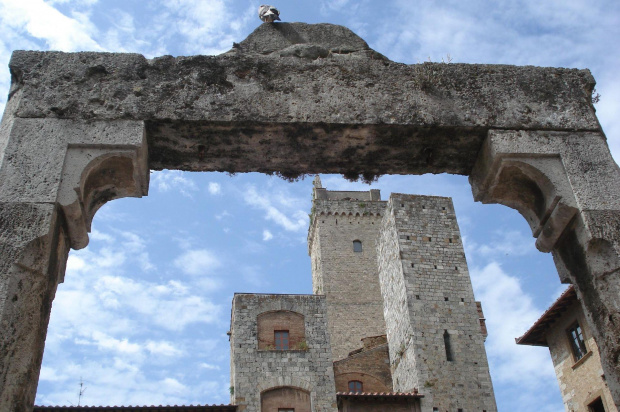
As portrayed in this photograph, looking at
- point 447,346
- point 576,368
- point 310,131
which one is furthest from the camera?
point 447,346

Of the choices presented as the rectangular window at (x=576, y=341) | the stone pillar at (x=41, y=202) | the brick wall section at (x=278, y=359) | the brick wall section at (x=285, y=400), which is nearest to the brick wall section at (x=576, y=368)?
the rectangular window at (x=576, y=341)

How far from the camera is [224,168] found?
17.2ft

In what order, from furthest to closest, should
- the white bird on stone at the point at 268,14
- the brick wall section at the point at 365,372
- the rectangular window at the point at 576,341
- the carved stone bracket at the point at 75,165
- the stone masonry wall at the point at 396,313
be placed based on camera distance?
the brick wall section at the point at 365,372, the stone masonry wall at the point at 396,313, the rectangular window at the point at 576,341, the white bird on stone at the point at 268,14, the carved stone bracket at the point at 75,165

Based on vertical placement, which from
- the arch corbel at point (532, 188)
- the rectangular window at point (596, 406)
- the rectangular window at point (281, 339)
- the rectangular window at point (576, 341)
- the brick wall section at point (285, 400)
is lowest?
the arch corbel at point (532, 188)

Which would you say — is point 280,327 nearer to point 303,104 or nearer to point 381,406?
point 381,406

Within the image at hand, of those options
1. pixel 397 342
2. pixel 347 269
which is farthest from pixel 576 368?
pixel 347 269

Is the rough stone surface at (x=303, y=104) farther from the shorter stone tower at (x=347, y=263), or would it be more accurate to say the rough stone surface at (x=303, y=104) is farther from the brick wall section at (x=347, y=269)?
the brick wall section at (x=347, y=269)

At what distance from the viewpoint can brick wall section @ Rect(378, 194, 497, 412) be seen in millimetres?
22375

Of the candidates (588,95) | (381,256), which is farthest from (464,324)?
(588,95)

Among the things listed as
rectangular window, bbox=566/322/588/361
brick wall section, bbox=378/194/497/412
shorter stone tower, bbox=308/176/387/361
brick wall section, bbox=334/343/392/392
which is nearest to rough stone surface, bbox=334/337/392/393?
brick wall section, bbox=334/343/392/392

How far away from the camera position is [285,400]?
23.5m

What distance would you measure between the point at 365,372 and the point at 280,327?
6361 mm

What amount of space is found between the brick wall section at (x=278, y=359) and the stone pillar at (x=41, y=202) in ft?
64.2

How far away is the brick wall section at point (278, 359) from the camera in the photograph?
23.4 meters
